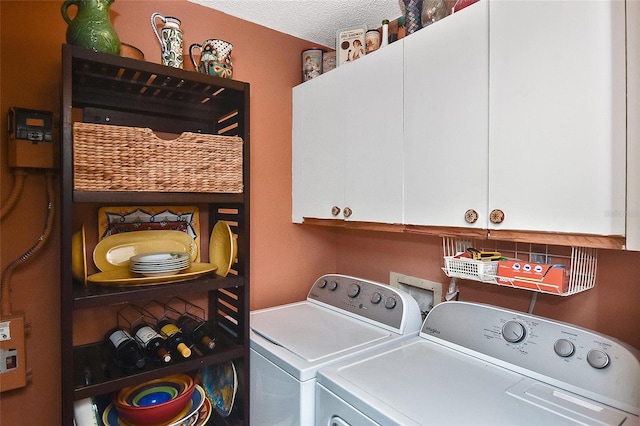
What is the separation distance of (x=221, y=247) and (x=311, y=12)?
4.01 feet

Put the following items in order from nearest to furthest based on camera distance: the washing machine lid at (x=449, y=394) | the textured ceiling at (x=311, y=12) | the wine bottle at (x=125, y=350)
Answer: the washing machine lid at (x=449, y=394)
the wine bottle at (x=125, y=350)
the textured ceiling at (x=311, y=12)

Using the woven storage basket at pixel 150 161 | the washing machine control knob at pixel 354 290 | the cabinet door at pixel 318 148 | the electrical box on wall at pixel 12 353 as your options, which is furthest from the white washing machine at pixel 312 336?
the electrical box on wall at pixel 12 353

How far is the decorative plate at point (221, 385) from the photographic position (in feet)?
5.07

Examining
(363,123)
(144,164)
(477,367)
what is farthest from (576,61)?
(144,164)

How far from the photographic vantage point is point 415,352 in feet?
4.55

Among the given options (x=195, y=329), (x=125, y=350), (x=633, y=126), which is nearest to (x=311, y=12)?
(x=633, y=126)

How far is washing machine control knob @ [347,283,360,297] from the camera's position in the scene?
1801 millimetres

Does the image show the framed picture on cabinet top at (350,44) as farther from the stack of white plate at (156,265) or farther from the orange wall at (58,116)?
the stack of white plate at (156,265)

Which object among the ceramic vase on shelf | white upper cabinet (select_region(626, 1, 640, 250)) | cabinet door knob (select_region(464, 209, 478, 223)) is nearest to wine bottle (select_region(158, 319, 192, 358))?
cabinet door knob (select_region(464, 209, 478, 223))

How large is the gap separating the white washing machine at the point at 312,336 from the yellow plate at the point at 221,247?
1.03 ft

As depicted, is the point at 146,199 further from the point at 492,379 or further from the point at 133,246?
the point at 492,379

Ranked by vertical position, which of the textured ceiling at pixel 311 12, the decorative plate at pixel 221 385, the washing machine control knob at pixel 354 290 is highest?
A: the textured ceiling at pixel 311 12

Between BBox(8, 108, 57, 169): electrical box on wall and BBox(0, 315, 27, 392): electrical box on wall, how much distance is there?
57 cm

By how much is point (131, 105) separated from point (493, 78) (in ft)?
4.64
